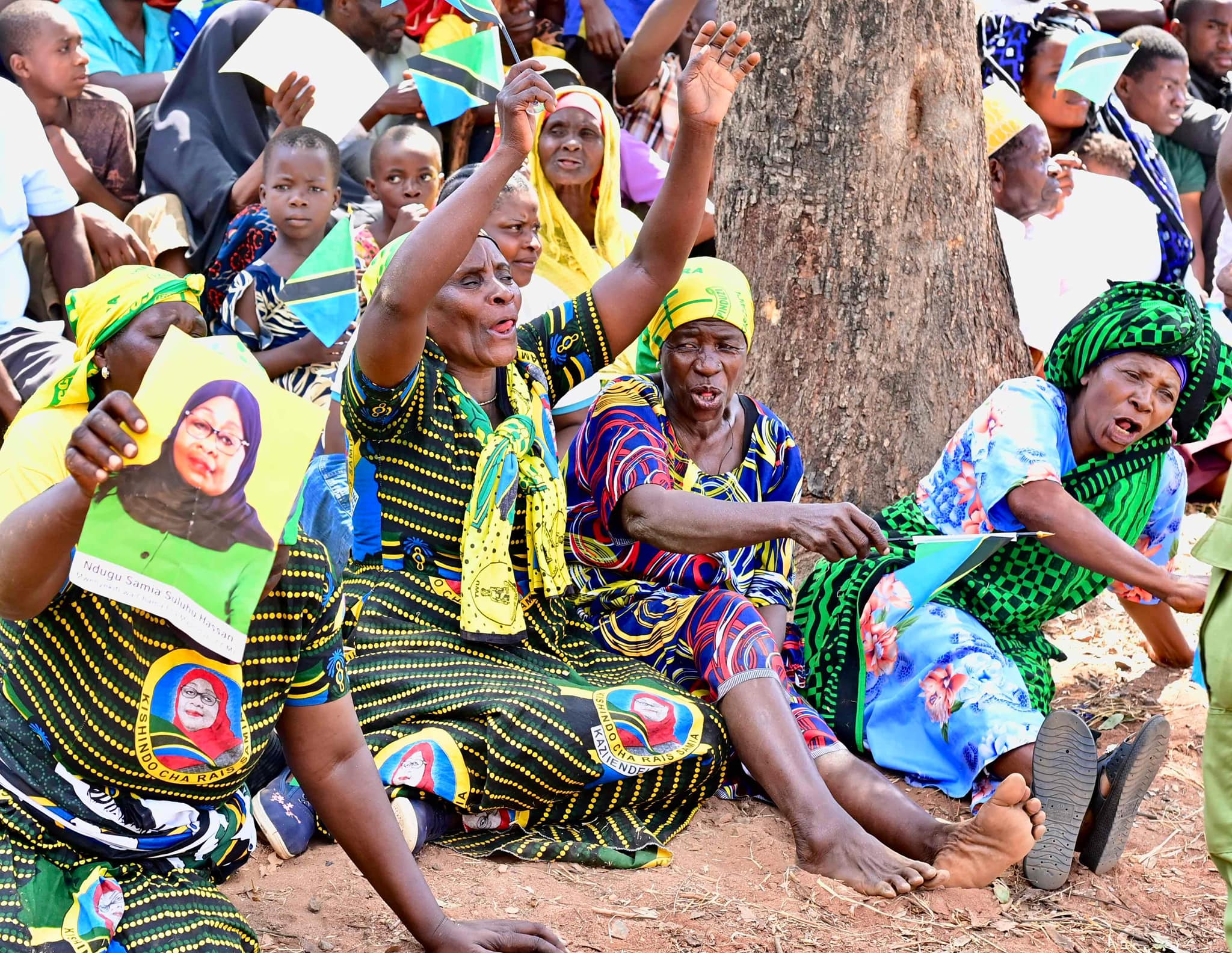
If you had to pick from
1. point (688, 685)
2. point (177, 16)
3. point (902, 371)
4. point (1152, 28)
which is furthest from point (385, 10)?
point (1152, 28)

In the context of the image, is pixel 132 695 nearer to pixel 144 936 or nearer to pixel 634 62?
pixel 144 936

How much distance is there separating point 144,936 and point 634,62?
483cm

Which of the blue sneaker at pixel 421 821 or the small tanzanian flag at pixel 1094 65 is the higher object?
the small tanzanian flag at pixel 1094 65

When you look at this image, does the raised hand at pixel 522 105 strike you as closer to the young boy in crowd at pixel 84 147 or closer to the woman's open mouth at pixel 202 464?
the woman's open mouth at pixel 202 464

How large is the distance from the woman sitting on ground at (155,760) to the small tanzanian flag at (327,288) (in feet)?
8.24

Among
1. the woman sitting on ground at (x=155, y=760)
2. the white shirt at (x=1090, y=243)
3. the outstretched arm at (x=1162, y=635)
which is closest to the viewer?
the woman sitting on ground at (x=155, y=760)

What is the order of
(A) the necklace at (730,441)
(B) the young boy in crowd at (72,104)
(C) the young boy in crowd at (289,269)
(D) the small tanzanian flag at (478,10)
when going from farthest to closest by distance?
(B) the young boy in crowd at (72,104) < (C) the young boy in crowd at (289,269) < (D) the small tanzanian flag at (478,10) < (A) the necklace at (730,441)

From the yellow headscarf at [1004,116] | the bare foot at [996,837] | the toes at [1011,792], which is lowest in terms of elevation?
the bare foot at [996,837]

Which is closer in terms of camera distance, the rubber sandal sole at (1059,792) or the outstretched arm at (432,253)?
the outstretched arm at (432,253)

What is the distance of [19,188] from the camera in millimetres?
4996

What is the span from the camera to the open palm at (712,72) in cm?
352

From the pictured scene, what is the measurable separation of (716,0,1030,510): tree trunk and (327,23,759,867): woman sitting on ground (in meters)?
1.28

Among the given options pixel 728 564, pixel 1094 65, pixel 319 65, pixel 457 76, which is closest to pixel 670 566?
pixel 728 564

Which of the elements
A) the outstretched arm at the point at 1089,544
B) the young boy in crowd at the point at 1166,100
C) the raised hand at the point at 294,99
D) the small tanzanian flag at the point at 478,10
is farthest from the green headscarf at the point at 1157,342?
the young boy in crowd at the point at 1166,100
